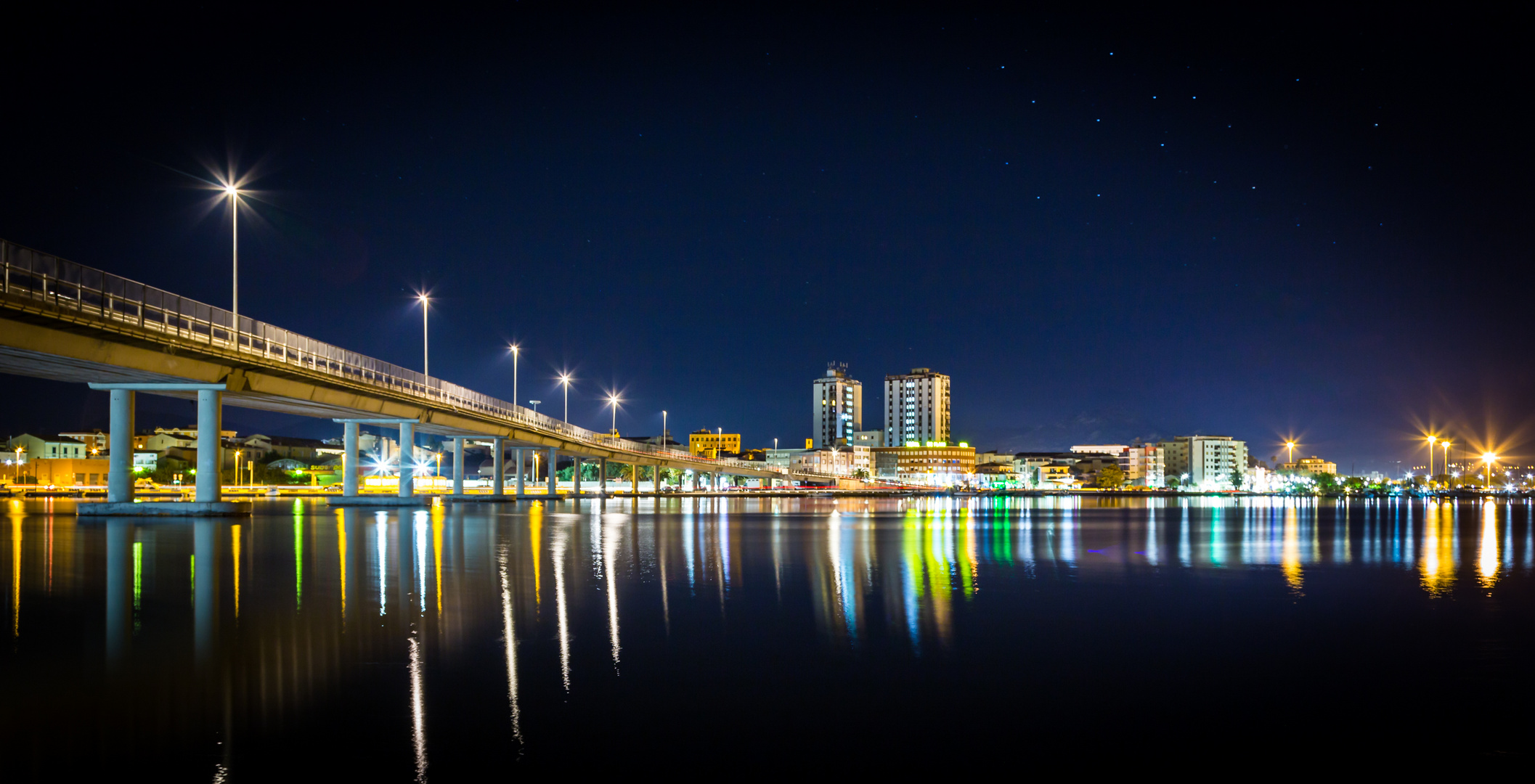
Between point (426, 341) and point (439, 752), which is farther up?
point (426, 341)

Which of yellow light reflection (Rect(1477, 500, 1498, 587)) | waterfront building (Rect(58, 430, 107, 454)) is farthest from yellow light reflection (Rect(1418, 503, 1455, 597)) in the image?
waterfront building (Rect(58, 430, 107, 454))

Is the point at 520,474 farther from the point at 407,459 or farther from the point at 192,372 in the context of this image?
the point at 192,372

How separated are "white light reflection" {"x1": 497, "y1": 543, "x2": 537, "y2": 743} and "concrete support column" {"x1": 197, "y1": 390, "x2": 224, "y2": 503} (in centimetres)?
3587

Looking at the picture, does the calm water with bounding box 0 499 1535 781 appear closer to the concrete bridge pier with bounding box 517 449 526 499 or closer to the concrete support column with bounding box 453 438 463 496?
the concrete support column with bounding box 453 438 463 496

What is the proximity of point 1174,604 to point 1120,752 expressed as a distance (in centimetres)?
995

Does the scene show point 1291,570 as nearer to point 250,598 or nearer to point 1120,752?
point 1120,752

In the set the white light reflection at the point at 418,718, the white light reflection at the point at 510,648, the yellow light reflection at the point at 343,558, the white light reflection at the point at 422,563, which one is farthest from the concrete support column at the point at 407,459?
the white light reflection at the point at 418,718

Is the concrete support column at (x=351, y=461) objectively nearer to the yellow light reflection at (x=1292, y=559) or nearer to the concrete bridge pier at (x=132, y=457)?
the concrete bridge pier at (x=132, y=457)

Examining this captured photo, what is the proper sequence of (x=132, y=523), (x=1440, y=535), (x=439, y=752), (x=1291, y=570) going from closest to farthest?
(x=439, y=752)
(x=1291, y=570)
(x=132, y=523)
(x=1440, y=535)

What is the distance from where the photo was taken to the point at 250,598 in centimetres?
1633

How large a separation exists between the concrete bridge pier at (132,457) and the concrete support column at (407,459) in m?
27.2

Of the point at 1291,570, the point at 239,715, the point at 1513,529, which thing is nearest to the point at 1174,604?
the point at 1291,570

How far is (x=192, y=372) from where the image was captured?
46.0 m

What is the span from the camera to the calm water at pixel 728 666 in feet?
25.6
